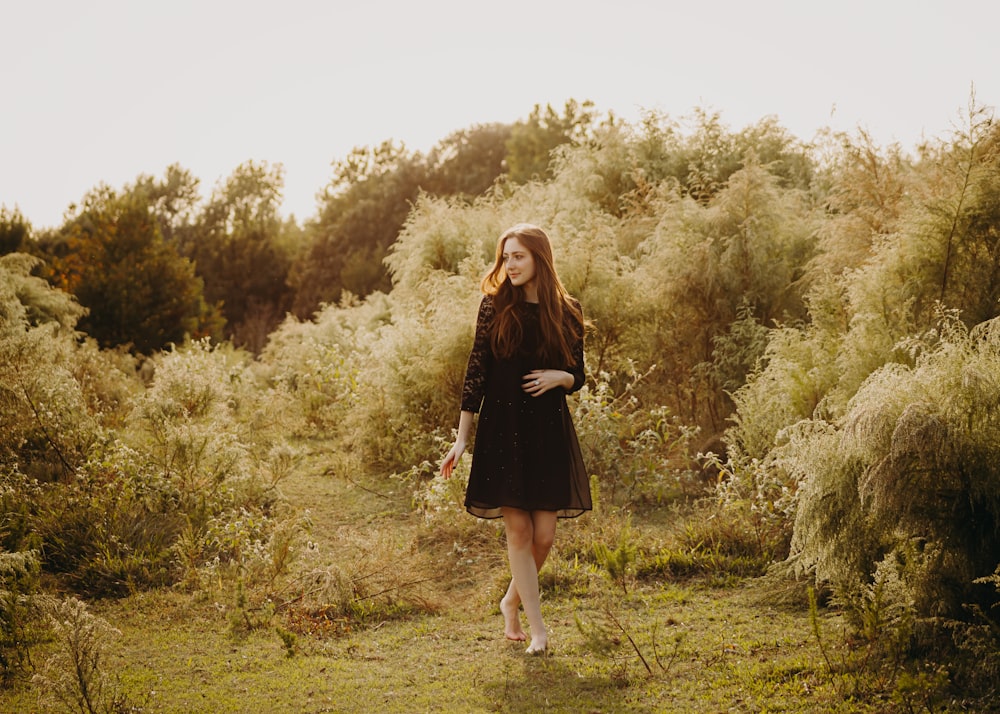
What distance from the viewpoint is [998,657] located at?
362 cm

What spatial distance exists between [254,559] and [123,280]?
41.2ft

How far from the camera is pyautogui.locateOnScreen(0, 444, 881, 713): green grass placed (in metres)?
4.04

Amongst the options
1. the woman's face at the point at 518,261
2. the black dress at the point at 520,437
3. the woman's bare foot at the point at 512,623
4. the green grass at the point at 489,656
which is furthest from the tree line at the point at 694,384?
the woman's face at the point at 518,261

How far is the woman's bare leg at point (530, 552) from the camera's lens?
4.47 meters

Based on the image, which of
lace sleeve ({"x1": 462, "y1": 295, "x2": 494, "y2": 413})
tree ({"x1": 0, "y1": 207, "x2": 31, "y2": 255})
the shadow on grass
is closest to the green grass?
the shadow on grass

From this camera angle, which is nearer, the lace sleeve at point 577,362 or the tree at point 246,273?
the lace sleeve at point 577,362

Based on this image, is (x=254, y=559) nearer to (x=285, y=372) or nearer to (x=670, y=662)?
(x=670, y=662)

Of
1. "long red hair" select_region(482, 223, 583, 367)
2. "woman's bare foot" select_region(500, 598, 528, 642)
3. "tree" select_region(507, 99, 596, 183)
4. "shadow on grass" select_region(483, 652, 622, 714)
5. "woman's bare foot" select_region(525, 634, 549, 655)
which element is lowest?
"shadow on grass" select_region(483, 652, 622, 714)

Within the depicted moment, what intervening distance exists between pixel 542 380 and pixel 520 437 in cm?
30

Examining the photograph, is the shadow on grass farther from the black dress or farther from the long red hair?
the long red hair

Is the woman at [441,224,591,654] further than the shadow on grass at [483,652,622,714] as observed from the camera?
Yes

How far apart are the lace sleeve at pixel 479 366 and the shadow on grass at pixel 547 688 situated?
126 centimetres

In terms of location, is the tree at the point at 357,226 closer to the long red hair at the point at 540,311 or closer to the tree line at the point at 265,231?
the tree line at the point at 265,231

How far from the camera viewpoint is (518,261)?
463 cm
